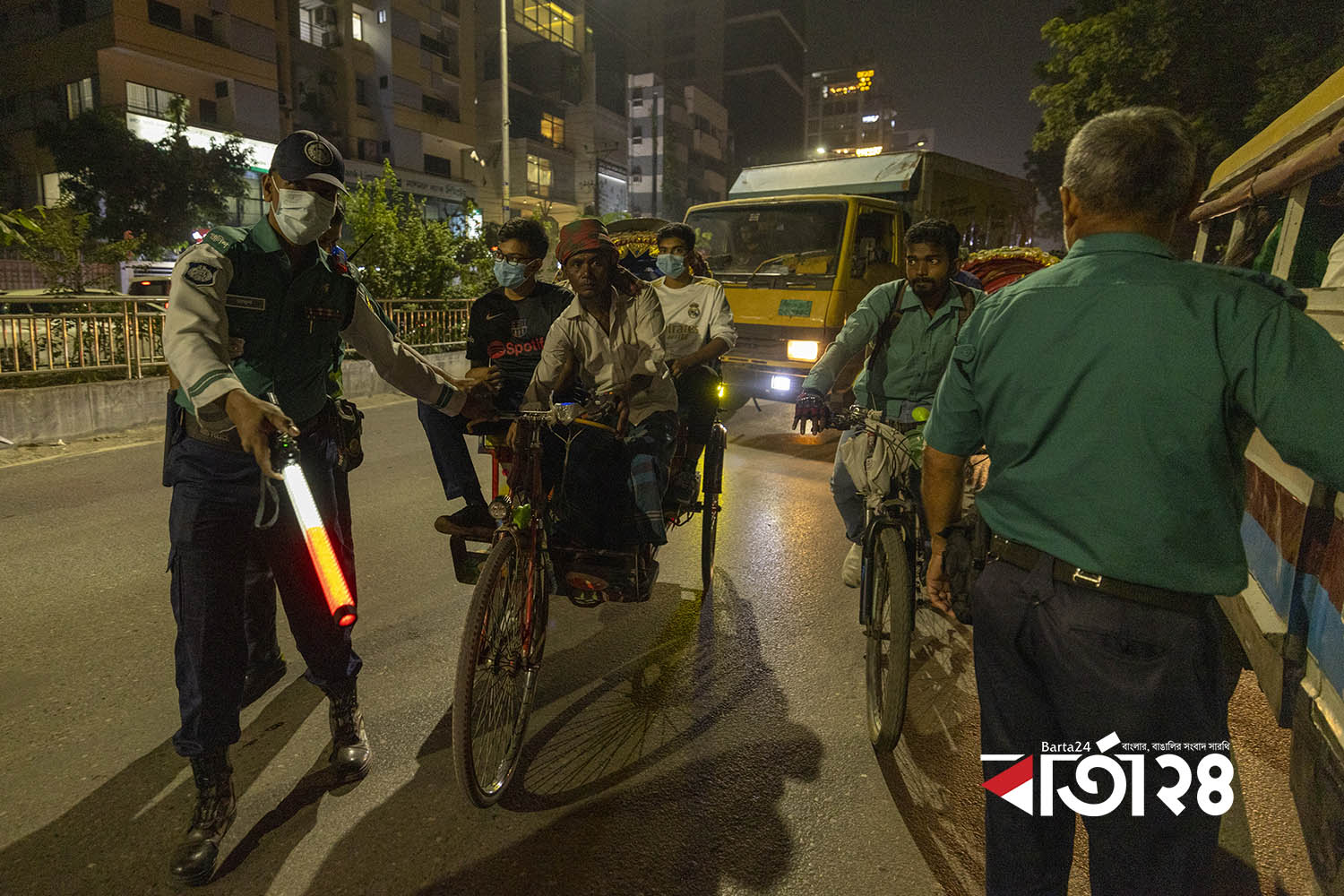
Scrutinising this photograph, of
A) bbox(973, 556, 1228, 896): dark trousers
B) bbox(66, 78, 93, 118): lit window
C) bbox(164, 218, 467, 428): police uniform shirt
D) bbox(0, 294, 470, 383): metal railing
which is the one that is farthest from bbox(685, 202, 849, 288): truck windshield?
bbox(66, 78, 93, 118): lit window

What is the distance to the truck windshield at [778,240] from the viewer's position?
378 inches

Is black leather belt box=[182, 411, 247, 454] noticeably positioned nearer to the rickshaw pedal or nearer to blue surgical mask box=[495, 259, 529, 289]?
the rickshaw pedal

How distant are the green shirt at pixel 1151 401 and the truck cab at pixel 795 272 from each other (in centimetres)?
751

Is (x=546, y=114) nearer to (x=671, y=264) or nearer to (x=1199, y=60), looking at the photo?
(x=1199, y=60)

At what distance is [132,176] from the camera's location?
2475 cm

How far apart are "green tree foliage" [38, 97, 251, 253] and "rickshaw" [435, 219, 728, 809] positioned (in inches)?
A: 1030

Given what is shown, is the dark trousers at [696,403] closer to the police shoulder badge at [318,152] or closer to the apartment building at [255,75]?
the police shoulder badge at [318,152]

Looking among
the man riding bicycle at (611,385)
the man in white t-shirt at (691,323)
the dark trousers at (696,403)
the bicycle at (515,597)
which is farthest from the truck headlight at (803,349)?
the bicycle at (515,597)

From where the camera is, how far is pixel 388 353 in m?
3.00

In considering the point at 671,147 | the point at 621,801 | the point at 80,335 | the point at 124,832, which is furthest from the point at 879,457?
the point at 671,147

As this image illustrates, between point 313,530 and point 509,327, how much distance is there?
8.20 ft

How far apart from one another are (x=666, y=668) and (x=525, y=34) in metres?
54.2

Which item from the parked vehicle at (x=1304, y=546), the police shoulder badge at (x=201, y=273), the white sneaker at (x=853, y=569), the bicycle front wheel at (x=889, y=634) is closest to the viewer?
the parked vehicle at (x=1304, y=546)

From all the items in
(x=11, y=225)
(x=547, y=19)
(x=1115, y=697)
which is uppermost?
(x=547, y=19)
